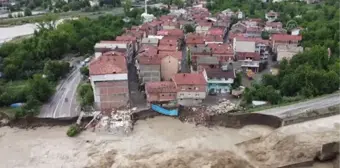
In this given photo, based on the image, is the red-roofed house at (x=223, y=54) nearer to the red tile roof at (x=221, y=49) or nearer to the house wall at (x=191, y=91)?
the red tile roof at (x=221, y=49)

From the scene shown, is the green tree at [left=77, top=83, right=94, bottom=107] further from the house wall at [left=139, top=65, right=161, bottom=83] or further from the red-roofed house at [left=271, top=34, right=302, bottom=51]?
the red-roofed house at [left=271, top=34, right=302, bottom=51]

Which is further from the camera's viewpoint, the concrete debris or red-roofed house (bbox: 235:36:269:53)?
red-roofed house (bbox: 235:36:269:53)

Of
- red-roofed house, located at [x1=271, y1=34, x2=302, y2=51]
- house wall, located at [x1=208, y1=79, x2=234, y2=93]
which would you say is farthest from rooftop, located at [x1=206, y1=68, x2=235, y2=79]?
red-roofed house, located at [x1=271, y1=34, x2=302, y2=51]

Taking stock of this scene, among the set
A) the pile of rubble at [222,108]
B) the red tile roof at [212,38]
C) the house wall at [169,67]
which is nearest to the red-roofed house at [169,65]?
the house wall at [169,67]

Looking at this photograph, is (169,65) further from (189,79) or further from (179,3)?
(179,3)

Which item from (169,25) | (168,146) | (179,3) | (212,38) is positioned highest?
(179,3)

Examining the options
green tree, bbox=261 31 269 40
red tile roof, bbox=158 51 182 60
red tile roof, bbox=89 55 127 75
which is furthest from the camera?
green tree, bbox=261 31 269 40

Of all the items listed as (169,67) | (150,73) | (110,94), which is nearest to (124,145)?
(110,94)
